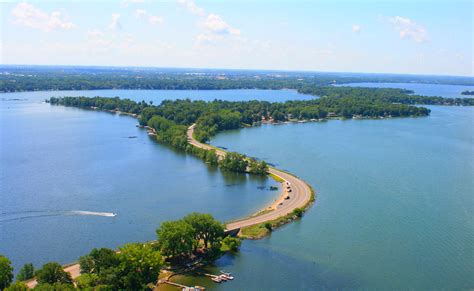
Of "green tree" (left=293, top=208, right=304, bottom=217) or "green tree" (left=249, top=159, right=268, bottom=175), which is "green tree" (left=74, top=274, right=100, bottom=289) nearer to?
"green tree" (left=293, top=208, right=304, bottom=217)

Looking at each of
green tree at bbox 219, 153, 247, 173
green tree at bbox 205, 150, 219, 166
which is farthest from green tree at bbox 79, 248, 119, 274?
green tree at bbox 205, 150, 219, 166

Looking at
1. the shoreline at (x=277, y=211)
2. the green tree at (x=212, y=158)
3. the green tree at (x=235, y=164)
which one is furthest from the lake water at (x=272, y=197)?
the green tree at (x=235, y=164)

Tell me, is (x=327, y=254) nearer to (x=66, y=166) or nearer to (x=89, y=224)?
(x=89, y=224)

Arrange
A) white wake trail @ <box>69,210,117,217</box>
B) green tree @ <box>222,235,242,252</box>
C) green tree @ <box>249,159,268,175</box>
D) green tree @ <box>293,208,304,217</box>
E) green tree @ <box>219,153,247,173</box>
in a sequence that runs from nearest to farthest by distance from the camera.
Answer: green tree @ <box>222,235,242,252</box>, white wake trail @ <box>69,210,117,217</box>, green tree @ <box>293,208,304,217</box>, green tree @ <box>249,159,268,175</box>, green tree @ <box>219,153,247,173</box>

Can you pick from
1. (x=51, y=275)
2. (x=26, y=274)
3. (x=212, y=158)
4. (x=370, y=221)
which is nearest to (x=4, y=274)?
(x=26, y=274)

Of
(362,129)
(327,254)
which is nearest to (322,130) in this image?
(362,129)

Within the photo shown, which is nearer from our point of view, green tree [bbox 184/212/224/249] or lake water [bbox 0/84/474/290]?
lake water [bbox 0/84/474/290]
